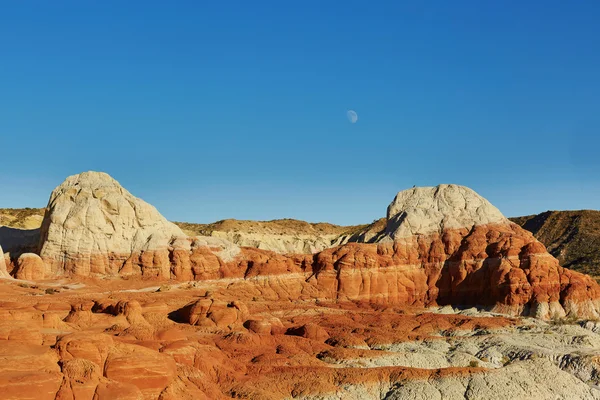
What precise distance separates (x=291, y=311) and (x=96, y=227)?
22.3 metres

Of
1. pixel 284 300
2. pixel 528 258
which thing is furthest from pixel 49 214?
pixel 528 258

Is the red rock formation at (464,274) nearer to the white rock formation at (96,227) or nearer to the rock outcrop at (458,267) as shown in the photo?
the rock outcrop at (458,267)

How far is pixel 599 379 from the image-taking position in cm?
4431

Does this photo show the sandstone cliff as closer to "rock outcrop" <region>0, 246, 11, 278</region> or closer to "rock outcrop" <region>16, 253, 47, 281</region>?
"rock outcrop" <region>16, 253, 47, 281</region>

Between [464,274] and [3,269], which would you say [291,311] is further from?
[3,269]

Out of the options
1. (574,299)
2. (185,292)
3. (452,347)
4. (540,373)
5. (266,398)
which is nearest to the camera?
(266,398)

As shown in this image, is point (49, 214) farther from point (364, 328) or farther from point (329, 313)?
point (364, 328)

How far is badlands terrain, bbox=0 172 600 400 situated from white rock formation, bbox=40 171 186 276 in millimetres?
168

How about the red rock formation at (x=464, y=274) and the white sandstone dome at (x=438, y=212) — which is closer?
the red rock formation at (x=464, y=274)

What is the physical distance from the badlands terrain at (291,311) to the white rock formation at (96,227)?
0.55ft

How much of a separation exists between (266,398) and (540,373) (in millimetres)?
20536

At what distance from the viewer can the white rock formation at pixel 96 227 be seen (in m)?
64.1

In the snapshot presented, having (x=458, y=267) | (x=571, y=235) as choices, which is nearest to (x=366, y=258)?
(x=458, y=267)

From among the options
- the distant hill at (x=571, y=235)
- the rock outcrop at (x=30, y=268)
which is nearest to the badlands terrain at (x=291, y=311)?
the rock outcrop at (x=30, y=268)
